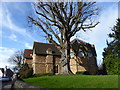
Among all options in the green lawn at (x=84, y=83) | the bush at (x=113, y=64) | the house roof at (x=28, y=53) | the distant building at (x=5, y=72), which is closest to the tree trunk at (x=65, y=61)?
the bush at (x=113, y=64)

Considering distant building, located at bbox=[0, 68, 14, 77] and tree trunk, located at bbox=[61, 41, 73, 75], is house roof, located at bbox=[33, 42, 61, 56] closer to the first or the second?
tree trunk, located at bbox=[61, 41, 73, 75]

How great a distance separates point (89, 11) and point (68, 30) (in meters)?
5.10

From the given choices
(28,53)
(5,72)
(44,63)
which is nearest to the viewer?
(44,63)

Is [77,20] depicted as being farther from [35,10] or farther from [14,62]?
[14,62]

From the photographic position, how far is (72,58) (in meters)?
33.7

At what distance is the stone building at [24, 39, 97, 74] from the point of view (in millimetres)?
32500

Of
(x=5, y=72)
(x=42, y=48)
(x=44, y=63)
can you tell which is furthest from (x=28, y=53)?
(x=5, y=72)

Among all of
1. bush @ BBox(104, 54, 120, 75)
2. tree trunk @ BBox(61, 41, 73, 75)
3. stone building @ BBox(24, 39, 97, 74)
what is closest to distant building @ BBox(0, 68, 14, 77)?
stone building @ BBox(24, 39, 97, 74)

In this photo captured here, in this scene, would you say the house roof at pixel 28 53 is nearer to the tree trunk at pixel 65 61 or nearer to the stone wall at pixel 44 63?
the stone wall at pixel 44 63

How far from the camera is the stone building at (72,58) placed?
32.5 meters

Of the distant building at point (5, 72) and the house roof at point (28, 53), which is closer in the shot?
the house roof at point (28, 53)

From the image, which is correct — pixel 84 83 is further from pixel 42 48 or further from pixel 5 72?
pixel 5 72

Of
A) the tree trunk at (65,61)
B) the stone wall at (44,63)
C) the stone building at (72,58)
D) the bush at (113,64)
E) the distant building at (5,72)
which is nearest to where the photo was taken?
the bush at (113,64)

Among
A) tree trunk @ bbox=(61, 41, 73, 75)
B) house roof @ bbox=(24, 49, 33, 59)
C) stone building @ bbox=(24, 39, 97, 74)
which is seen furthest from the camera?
house roof @ bbox=(24, 49, 33, 59)
